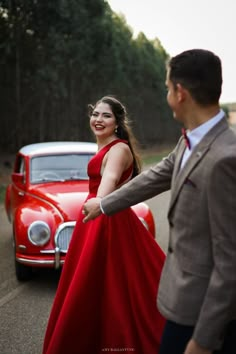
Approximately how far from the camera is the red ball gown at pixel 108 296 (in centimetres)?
309

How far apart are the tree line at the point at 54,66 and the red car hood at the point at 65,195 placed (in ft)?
49.4

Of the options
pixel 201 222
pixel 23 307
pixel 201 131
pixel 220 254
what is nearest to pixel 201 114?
pixel 201 131

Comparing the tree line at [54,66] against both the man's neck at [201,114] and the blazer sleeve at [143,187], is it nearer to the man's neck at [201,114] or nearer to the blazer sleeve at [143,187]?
the blazer sleeve at [143,187]

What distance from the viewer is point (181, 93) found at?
1.85m

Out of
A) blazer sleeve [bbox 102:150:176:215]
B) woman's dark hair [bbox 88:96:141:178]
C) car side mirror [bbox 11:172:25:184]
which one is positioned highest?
woman's dark hair [bbox 88:96:141:178]

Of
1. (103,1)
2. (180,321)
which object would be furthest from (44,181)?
(103,1)

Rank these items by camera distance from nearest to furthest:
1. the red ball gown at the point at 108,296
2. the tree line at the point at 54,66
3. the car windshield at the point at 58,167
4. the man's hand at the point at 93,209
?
the man's hand at the point at 93,209, the red ball gown at the point at 108,296, the car windshield at the point at 58,167, the tree line at the point at 54,66

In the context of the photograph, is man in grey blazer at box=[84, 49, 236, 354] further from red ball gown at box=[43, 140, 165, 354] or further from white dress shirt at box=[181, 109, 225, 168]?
red ball gown at box=[43, 140, 165, 354]

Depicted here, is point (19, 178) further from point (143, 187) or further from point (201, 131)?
point (201, 131)

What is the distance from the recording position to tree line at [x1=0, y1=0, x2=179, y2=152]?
21156 mm

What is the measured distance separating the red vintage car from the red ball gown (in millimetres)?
2309

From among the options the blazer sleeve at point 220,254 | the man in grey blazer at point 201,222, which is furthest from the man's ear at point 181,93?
the blazer sleeve at point 220,254

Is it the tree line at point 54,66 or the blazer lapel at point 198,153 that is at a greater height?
the tree line at point 54,66

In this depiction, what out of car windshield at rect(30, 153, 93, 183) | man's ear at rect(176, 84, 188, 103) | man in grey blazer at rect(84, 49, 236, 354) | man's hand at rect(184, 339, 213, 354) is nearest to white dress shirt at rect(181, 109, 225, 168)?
man in grey blazer at rect(84, 49, 236, 354)
